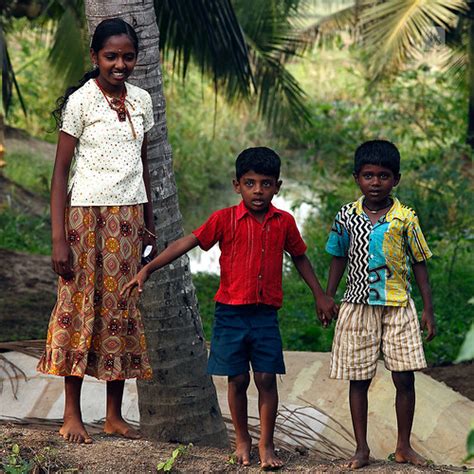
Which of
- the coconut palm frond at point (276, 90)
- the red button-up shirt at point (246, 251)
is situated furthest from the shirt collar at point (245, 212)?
the coconut palm frond at point (276, 90)

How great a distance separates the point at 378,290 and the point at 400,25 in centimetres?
699

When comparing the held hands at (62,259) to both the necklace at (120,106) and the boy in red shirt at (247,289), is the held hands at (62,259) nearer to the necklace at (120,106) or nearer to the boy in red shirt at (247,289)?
the boy in red shirt at (247,289)

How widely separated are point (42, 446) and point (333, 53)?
61.1 feet

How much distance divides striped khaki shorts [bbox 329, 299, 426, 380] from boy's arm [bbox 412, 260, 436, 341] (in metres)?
0.05

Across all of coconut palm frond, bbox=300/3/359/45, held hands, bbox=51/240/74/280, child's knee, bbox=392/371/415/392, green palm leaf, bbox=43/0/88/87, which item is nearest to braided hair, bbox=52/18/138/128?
held hands, bbox=51/240/74/280

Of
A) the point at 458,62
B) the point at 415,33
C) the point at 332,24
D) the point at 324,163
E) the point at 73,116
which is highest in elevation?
the point at 332,24

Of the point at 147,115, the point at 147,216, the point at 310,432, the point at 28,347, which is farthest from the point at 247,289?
the point at 28,347

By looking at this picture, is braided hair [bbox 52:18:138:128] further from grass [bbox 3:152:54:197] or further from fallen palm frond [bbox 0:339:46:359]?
grass [bbox 3:152:54:197]

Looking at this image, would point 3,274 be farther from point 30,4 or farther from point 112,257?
point 112,257

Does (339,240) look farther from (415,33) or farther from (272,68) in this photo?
(272,68)

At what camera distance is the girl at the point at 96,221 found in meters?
4.25

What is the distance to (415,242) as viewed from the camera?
13.9ft

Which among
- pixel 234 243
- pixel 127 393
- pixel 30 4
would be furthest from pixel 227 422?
pixel 30 4

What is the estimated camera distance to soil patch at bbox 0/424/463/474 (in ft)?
13.2
